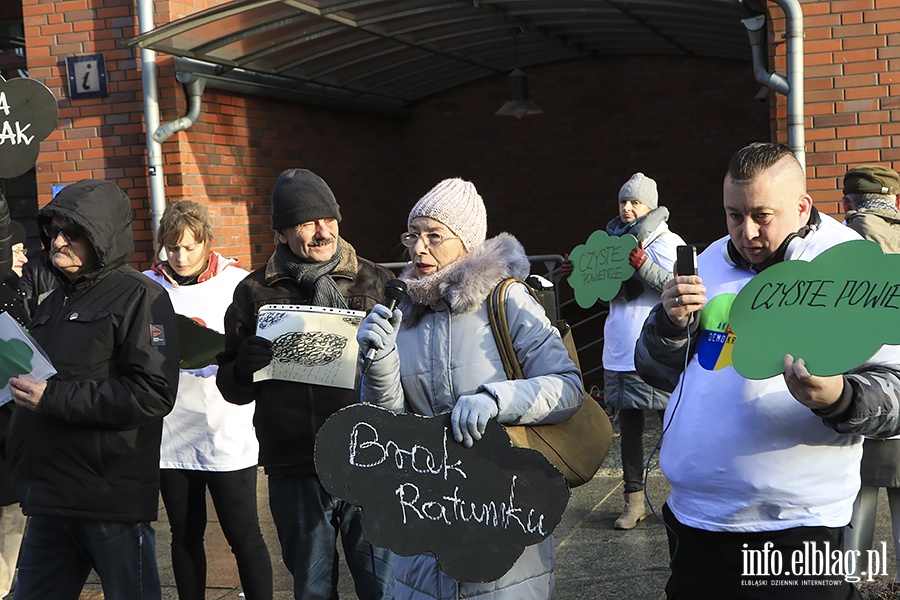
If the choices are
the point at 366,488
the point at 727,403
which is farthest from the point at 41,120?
the point at 727,403

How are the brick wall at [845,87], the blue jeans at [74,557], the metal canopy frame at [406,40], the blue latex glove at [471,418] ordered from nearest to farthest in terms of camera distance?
the blue latex glove at [471,418], the blue jeans at [74,557], the brick wall at [845,87], the metal canopy frame at [406,40]

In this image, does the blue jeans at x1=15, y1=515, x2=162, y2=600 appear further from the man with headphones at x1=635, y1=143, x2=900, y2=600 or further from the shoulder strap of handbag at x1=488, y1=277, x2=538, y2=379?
the man with headphones at x1=635, y1=143, x2=900, y2=600

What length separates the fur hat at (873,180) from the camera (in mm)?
4625

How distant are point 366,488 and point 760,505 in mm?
1033

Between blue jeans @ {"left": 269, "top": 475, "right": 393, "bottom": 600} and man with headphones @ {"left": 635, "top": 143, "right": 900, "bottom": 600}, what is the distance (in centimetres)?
146

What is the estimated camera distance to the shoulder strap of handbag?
288cm

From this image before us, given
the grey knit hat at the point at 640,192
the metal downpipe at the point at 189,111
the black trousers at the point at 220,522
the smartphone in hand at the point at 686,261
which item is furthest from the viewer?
the metal downpipe at the point at 189,111

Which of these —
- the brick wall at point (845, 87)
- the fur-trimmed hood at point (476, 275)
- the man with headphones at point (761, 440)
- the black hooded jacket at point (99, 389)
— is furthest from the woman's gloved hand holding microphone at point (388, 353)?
the brick wall at point (845, 87)

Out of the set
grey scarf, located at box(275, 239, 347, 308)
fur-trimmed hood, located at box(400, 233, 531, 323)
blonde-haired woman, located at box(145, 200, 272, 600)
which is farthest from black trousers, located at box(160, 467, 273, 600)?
fur-trimmed hood, located at box(400, 233, 531, 323)

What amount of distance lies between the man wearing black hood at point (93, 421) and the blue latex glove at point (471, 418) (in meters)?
1.27

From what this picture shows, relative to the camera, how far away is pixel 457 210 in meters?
3.00

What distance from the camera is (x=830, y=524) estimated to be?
246 cm

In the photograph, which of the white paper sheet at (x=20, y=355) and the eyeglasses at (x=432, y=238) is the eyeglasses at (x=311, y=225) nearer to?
the eyeglasses at (x=432, y=238)

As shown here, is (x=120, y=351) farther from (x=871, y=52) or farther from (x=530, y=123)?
(x=530, y=123)
